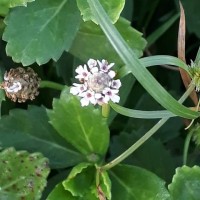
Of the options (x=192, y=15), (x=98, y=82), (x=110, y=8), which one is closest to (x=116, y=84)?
(x=98, y=82)

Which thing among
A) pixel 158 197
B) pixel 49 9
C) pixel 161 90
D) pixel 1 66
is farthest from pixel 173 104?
pixel 1 66

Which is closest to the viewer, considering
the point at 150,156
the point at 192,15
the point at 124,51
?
the point at 124,51

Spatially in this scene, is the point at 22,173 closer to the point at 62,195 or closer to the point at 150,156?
the point at 62,195

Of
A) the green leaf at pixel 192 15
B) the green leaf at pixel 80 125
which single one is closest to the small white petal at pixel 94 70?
the green leaf at pixel 80 125

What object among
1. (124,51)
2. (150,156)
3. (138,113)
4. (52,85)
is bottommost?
(150,156)

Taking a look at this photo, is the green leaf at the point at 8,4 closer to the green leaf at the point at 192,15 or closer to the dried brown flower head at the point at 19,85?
the dried brown flower head at the point at 19,85

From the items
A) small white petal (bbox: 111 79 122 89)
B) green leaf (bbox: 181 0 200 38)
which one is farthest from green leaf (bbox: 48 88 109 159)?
green leaf (bbox: 181 0 200 38)
